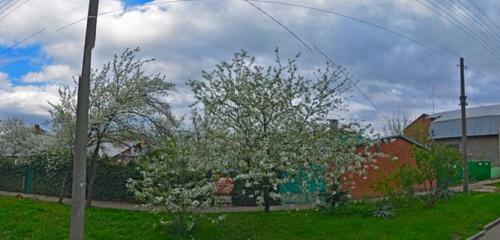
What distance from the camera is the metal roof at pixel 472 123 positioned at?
48.2 meters

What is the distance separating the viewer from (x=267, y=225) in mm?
12320

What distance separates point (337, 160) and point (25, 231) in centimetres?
848

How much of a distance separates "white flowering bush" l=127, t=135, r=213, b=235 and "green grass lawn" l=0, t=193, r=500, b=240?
501 millimetres

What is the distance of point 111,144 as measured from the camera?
1905 centimetres

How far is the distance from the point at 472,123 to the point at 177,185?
46385 mm

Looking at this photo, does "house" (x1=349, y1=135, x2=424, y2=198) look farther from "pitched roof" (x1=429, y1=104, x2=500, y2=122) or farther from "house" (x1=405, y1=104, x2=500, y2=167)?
"pitched roof" (x1=429, y1=104, x2=500, y2=122)

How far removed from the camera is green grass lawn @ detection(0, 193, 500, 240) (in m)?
11.4

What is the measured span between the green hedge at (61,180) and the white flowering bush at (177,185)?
987 cm

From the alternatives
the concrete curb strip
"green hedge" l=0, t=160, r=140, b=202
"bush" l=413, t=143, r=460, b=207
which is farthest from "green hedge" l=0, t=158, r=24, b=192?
the concrete curb strip

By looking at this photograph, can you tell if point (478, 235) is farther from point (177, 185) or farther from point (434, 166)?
point (177, 185)

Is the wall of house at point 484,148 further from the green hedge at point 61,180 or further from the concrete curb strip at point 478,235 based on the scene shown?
the concrete curb strip at point 478,235

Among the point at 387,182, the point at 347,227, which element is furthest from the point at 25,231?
the point at 387,182

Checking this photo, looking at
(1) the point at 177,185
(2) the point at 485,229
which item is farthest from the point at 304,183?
(2) the point at 485,229

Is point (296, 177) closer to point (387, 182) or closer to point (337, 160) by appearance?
point (337, 160)
